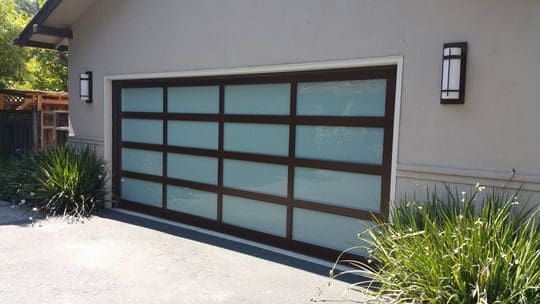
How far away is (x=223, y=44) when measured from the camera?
6.23 m

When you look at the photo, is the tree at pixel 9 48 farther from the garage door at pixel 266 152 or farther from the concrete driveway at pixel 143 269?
the concrete driveway at pixel 143 269

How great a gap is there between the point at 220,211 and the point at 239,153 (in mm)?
923

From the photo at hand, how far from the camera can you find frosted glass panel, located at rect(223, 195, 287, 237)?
5912 mm

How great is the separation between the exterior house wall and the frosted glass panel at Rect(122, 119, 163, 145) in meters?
1.57

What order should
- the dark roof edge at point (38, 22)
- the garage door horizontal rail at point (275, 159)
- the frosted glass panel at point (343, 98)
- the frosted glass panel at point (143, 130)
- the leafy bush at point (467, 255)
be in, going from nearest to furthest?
the leafy bush at point (467, 255)
the frosted glass panel at point (343, 98)
the garage door horizontal rail at point (275, 159)
the frosted glass panel at point (143, 130)
the dark roof edge at point (38, 22)

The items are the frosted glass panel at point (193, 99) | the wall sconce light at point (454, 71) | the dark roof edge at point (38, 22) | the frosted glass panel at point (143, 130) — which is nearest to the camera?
the wall sconce light at point (454, 71)

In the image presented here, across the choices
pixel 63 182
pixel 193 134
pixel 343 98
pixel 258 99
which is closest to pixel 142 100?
pixel 193 134

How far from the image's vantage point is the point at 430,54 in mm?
4539

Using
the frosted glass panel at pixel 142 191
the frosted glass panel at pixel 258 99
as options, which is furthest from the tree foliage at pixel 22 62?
the frosted glass panel at pixel 258 99

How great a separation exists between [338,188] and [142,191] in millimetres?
3846

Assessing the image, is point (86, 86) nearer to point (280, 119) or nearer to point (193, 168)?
point (193, 168)

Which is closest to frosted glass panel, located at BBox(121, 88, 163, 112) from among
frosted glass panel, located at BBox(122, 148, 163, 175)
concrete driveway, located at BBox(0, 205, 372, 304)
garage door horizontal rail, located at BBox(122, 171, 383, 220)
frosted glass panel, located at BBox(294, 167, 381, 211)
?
frosted glass panel, located at BBox(122, 148, 163, 175)

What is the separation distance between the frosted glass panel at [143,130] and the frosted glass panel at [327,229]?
294cm

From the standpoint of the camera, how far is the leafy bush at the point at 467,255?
340 centimetres
